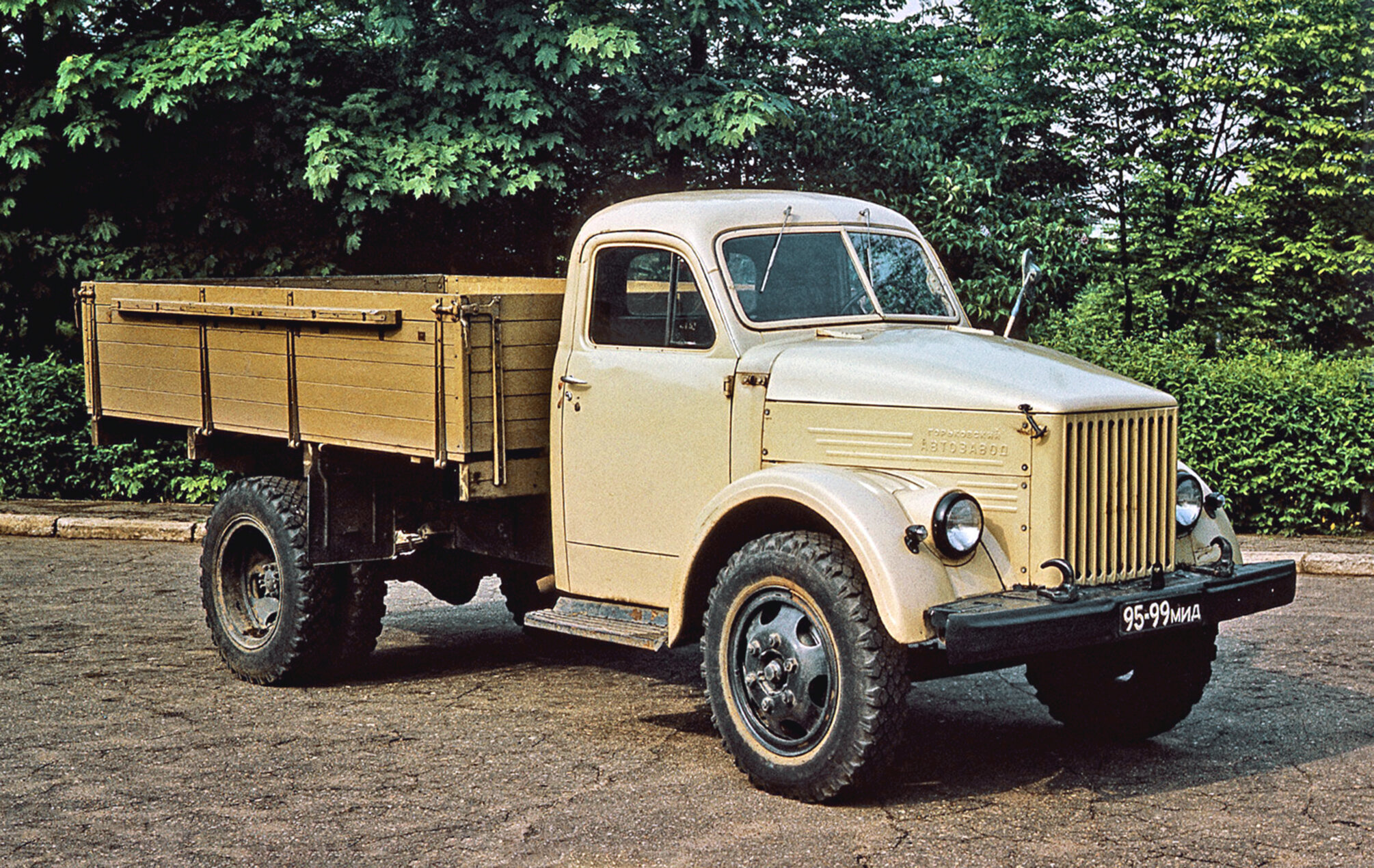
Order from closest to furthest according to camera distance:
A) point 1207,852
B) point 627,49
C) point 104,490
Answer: point 1207,852 < point 627,49 < point 104,490

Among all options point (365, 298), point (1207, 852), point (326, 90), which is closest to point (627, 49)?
point (326, 90)

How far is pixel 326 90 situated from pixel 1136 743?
36.7 feet

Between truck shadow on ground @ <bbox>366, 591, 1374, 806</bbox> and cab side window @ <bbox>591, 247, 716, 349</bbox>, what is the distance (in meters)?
1.64

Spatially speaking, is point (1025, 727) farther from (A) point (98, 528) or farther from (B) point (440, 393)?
(A) point (98, 528)

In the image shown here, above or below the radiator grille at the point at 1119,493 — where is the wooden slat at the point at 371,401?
above

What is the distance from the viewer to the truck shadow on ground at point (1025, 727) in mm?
5941

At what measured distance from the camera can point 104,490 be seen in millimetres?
14930

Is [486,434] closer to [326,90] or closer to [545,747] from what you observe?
[545,747]

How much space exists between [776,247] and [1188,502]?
193cm

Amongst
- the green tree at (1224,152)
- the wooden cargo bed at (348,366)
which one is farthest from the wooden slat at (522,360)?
the green tree at (1224,152)

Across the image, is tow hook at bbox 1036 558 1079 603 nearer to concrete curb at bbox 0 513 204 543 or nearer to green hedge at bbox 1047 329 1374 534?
green hedge at bbox 1047 329 1374 534

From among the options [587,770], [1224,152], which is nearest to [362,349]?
[587,770]

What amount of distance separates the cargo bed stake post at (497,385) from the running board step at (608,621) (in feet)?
1.96

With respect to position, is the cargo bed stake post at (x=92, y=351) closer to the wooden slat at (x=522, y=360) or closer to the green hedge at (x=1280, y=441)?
the wooden slat at (x=522, y=360)
